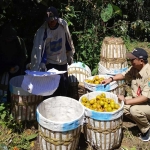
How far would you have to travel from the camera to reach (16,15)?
6156 mm

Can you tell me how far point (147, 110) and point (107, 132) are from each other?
740 millimetres

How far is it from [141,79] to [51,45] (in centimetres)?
152

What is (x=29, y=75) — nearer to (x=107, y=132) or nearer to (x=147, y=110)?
(x=107, y=132)

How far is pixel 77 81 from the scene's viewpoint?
5555 mm

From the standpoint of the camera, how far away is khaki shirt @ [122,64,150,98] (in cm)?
403

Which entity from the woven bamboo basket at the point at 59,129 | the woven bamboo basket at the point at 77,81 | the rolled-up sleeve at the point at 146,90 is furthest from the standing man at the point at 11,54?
the rolled-up sleeve at the point at 146,90

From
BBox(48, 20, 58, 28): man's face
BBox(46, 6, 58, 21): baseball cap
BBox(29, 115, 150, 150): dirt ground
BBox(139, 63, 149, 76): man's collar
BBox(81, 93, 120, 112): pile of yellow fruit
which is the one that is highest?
BBox(46, 6, 58, 21): baseball cap

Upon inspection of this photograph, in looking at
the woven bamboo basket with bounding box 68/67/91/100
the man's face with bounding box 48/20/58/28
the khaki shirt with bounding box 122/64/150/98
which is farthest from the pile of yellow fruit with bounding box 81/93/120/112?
the man's face with bounding box 48/20/58/28

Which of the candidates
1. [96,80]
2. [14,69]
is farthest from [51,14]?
[96,80]

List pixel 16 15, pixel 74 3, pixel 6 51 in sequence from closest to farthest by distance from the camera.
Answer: pixel 6 51 → pixel 16 15 → pixel 74 3

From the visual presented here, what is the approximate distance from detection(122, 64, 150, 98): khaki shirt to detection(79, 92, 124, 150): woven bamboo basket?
1.37ft

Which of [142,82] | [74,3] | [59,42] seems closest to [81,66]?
[59,42]

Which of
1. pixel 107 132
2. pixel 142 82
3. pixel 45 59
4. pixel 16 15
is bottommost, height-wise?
pixel 107 132

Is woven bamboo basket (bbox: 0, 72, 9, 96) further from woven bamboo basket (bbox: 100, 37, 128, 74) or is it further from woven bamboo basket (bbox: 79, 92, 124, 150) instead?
woven bamboo basket (bbox: 100, 37, 128, 74)
